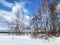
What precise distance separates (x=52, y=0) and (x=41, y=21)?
65.3 inches

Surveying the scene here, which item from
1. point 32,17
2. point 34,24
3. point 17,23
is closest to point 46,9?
point 32,17

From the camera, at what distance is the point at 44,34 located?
913 cm

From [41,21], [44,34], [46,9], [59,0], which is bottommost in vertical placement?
[44,34]

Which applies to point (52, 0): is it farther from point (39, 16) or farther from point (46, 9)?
point (39, 16)

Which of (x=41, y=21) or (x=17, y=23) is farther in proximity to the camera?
(x=17, y=23)

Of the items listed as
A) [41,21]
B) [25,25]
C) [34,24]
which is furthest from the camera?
[25,25]

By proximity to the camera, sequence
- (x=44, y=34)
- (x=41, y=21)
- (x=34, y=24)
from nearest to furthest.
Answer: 1. (x=44, y=34)
2. (x=41, y=21)
3. (x=34, y=24)

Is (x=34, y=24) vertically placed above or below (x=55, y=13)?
below

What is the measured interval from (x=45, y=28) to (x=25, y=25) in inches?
122

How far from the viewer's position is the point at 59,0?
9.56 meters

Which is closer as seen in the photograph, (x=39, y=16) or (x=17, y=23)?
(x=39, y=16)

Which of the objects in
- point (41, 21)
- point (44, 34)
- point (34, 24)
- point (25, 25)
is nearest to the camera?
point (44, 34)

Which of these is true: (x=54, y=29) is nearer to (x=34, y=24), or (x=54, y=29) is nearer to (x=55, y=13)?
(x=55, y=13)

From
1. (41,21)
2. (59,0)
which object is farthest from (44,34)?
(59,0)
